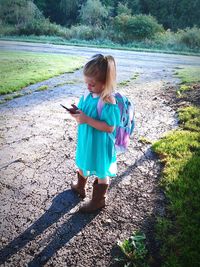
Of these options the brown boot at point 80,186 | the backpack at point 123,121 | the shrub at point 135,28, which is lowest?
the brown boot at point 80,186

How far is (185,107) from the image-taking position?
245 inches

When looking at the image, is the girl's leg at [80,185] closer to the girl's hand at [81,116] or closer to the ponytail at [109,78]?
the girl's hand at [81,116]

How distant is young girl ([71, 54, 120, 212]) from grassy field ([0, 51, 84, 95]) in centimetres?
521

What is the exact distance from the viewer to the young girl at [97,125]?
2367mm

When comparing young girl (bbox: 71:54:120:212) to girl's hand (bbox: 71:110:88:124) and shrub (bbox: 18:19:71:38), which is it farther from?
shrub (bbox: 18:19:71:38)

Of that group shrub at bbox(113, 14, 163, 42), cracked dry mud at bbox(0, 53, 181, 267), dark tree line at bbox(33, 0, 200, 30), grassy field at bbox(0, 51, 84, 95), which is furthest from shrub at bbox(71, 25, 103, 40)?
cracked dry mud at bbox(0, 53, 181, 267)

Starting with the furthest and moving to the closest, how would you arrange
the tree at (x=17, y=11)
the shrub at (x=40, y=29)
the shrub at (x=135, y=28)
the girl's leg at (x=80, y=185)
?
the tree at (x=17, y=11), the shrub at (x=40, y=29), the shrub at (x=135, y=28), the girl's leg at (x=80, y=185)

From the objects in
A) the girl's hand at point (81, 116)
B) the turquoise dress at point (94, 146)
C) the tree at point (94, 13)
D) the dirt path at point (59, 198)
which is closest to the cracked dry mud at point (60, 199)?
the dirt path at point (59, 198)

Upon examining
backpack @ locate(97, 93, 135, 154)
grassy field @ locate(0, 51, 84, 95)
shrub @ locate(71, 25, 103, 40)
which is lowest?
grassy field @ locate(0, 51, 84, 95)

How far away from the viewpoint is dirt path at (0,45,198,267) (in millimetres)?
2490

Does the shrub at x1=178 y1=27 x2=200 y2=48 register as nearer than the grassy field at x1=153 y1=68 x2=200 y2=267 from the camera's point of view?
No

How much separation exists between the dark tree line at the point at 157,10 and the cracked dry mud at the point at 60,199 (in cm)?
3462

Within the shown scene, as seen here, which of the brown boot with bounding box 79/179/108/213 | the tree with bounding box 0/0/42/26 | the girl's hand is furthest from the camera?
the tree with bounding box 0/0/42/26

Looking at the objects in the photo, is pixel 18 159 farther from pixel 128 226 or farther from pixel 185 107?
pixel 185 107
